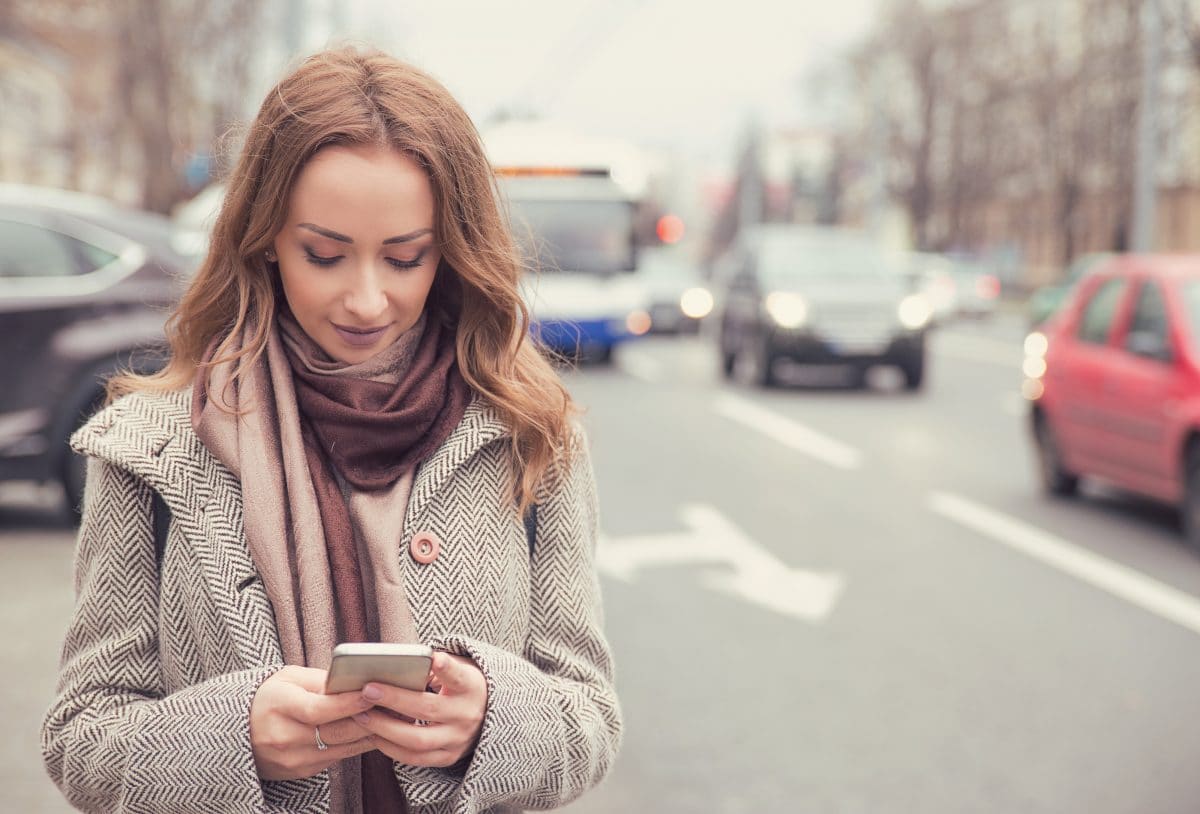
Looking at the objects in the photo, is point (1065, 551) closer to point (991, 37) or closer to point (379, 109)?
point (379, 109)

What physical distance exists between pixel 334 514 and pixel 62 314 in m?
6.47

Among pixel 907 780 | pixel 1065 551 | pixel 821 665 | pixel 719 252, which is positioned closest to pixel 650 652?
pixel 821 665

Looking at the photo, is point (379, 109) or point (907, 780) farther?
point (907, 780)

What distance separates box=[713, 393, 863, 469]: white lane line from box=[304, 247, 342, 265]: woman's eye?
953 centimetres

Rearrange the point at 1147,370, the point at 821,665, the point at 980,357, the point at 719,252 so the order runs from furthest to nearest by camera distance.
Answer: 1. the point at 719,252
2. the point at 980,357
3. the point at 1147,370
4. the point at 821,665

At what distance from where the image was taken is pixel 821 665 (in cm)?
568

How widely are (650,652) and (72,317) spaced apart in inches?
148

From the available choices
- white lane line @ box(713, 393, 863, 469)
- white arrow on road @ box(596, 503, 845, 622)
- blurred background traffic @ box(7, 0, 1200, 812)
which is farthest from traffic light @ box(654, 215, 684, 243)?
white arrow on road @ box(596, 503, 845, 622)

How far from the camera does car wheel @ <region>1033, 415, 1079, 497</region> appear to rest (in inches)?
376

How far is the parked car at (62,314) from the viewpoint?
7.52 m

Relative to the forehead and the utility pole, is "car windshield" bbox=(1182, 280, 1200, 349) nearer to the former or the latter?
the forehead

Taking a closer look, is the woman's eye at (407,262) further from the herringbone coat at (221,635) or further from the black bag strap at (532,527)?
the black bag strap at (532,527)

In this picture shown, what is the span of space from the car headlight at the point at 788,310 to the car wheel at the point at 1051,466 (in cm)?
680

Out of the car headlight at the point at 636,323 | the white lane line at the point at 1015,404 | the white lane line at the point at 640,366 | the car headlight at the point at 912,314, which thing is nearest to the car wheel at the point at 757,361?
the white lane line at the point at 640,366
